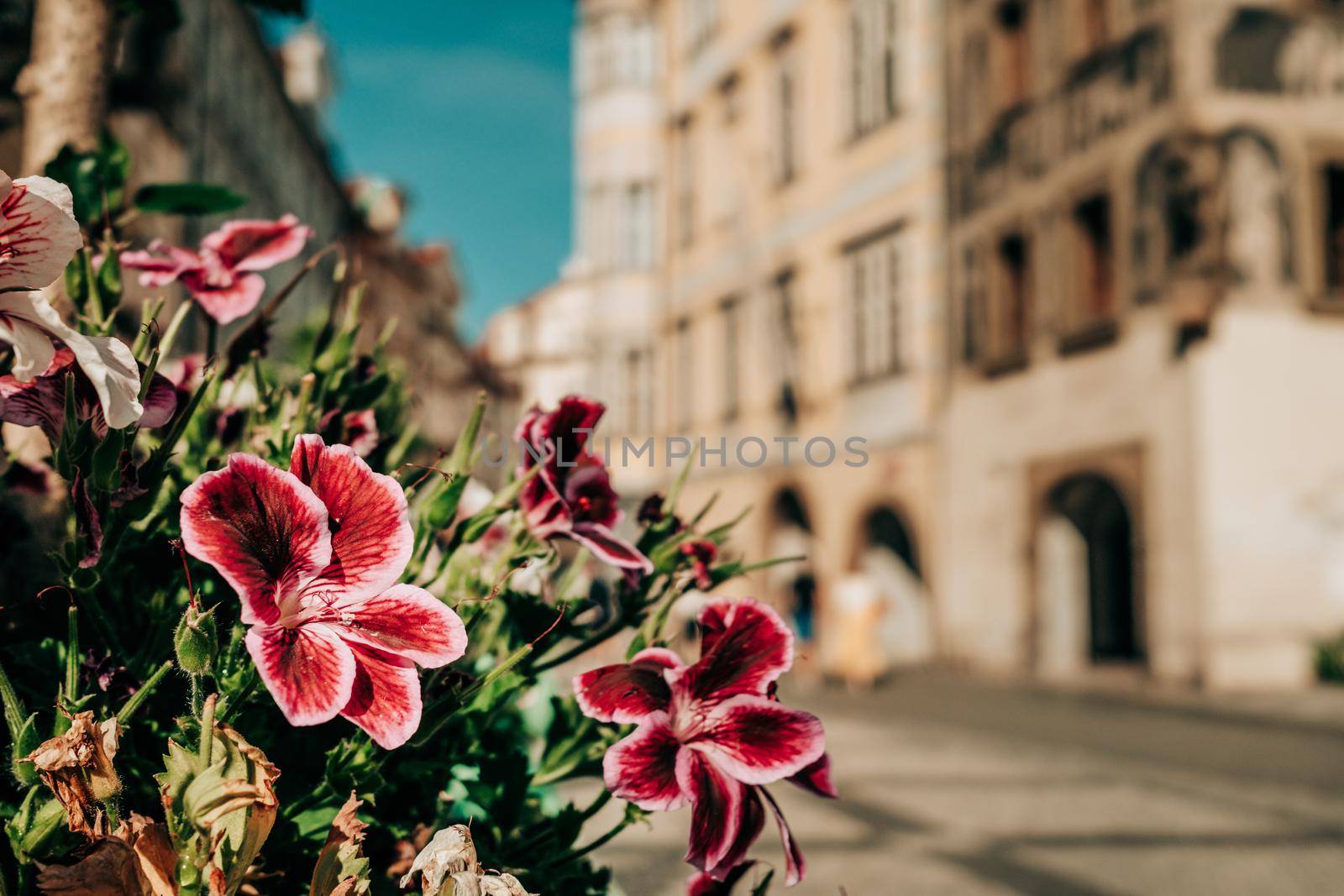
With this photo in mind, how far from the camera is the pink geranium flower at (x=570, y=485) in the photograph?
0.94 meters

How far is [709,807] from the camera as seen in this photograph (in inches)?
31.5

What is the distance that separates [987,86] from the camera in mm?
15852

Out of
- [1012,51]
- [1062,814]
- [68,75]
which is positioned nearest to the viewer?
[68,75]

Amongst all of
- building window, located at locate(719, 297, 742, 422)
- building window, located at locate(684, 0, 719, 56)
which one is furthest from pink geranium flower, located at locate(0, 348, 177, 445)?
building window, located at locate(684, 0, 719, 56)

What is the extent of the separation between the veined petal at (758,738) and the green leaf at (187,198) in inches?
29.4

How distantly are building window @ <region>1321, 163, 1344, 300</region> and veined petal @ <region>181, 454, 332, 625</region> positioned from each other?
45.1 ft

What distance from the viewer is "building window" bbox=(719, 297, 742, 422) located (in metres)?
22.0

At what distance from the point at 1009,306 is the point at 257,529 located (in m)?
15.6

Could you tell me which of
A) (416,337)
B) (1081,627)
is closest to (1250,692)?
(1081,627)

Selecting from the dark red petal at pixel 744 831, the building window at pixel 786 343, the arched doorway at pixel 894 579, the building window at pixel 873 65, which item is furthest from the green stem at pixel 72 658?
the building window at pixel 786 343

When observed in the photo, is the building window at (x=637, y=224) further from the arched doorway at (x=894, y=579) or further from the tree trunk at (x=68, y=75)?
the tree trunk at (x=68, y=75)

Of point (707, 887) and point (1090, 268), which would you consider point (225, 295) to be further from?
point (1090, 268)

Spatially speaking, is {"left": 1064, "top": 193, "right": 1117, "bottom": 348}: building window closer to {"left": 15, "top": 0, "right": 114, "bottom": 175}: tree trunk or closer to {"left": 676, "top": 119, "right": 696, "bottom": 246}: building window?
{"left": 676, "top": 119, "right": 696, "bottom": 246}: building window

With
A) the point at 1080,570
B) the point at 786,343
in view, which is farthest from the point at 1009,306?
the point at 786,343
